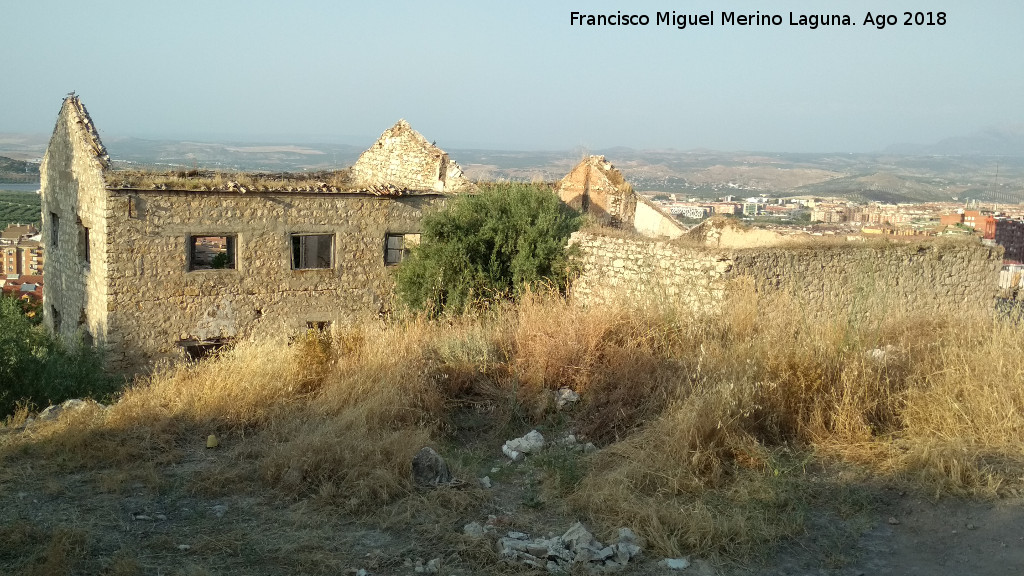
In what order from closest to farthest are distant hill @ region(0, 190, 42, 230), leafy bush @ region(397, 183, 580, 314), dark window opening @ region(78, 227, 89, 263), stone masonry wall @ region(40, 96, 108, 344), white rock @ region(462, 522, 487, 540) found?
white rock @ region(462, 522, 487, 540) < leafy bush @ region(397, 183, 580, 314) < stone masonry wall @ region(40, 96, 108, 344) < dark window opening @ region(78, 227, 89, 263) < distant hill @ region(0, 190, 42, 230)

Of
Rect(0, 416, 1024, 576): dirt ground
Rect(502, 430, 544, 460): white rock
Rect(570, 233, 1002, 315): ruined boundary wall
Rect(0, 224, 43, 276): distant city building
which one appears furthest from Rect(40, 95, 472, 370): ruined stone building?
Rect(0, 224, 43, 276): distant city building

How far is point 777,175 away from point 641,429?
4970 centimetres

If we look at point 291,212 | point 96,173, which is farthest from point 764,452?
point 96,173

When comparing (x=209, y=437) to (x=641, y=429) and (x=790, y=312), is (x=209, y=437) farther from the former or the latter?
(x=790, y=312)

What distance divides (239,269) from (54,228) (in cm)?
677

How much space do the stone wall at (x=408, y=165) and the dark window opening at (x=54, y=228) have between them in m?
7.75

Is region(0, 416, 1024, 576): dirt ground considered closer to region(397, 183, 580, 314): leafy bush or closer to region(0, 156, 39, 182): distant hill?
region(397, 183, 580, 314): leafy bush

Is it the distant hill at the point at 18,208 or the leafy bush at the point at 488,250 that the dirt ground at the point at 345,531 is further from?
the distant hill at the point at 18,208

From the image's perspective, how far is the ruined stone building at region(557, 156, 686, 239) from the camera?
20.5 m

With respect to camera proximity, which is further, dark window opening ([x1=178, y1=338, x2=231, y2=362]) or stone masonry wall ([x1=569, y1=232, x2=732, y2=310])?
dark window opening ([x1=178, y1=338, x2=231, y2=362])

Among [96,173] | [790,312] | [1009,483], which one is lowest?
[1009,483]

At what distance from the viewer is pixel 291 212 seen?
57.2ft

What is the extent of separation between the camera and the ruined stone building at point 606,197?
67.2 ft

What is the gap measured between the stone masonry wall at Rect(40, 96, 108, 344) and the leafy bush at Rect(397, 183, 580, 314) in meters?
6.95
